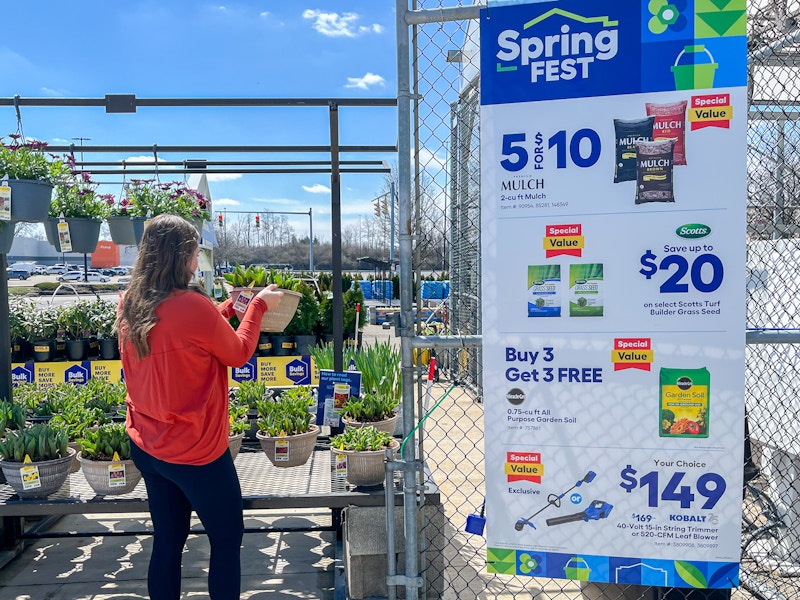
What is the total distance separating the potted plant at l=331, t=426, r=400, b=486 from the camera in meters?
2.81

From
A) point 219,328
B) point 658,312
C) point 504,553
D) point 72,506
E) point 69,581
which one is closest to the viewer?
point 658,312

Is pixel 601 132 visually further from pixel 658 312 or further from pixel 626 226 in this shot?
pixel 658 312

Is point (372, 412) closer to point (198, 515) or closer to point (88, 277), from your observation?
point (198, 515)

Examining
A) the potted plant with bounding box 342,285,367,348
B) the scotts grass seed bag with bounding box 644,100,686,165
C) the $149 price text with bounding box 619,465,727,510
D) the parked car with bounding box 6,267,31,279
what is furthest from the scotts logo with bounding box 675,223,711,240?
the parked car with bounding box 6,267,31,279

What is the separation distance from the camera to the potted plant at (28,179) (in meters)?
3.21

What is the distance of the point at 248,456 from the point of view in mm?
3566

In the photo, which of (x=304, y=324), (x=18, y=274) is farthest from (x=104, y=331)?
(x=18, y=274)

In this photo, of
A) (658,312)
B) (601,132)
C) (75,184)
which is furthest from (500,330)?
(75,184)

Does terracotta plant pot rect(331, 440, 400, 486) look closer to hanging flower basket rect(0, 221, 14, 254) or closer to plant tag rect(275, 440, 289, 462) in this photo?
plant tag rect(275, 440, 289, 462)

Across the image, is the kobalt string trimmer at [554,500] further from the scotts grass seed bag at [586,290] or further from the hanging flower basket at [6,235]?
the hanging flower basket at [6,235]

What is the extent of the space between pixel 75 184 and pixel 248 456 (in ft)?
6.66

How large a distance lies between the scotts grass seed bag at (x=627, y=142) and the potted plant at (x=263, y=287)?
1612 mm

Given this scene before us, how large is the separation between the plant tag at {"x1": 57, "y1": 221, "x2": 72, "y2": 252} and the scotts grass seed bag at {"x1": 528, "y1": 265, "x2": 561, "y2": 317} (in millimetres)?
3165

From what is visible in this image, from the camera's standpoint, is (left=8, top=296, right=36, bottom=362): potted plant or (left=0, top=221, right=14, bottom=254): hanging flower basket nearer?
(left=0, top=221, right=14, bottom=254): hanging flower basket
